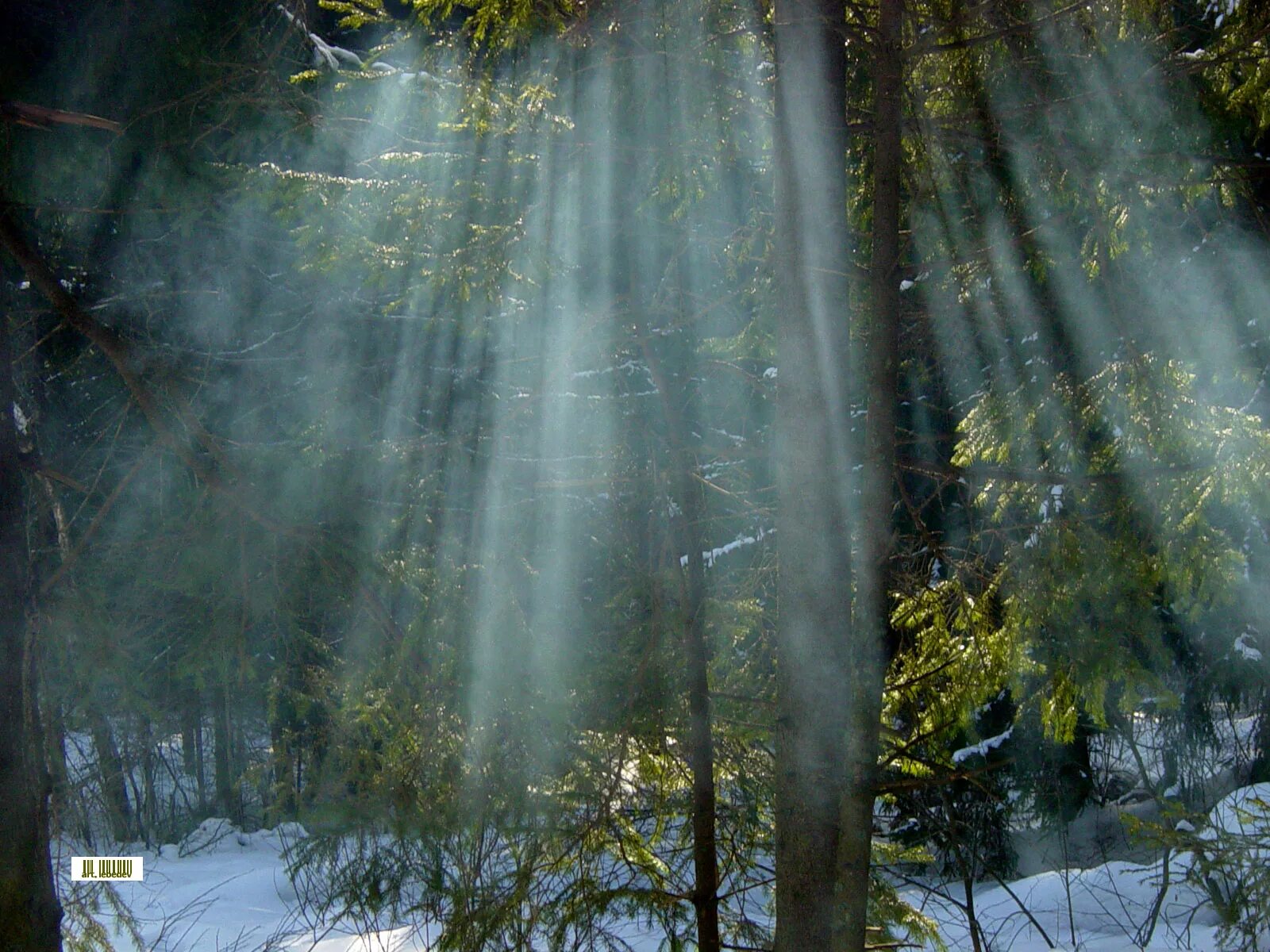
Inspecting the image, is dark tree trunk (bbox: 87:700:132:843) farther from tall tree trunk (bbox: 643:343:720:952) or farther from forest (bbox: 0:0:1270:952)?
tall tree trunk (bbox: 643:343:720:952)

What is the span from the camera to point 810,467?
3.99 meters

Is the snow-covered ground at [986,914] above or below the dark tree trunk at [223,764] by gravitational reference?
below

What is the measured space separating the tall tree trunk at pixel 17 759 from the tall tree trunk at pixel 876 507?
11.9 ft

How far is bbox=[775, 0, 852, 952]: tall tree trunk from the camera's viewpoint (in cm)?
388

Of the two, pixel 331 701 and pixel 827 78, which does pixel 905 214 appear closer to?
pixel 827 78

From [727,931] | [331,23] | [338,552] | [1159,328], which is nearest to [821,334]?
[1159,328]

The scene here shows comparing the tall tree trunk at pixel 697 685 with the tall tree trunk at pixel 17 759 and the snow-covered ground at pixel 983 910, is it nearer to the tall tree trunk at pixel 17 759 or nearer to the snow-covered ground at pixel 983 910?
the snow-covered ground at pixel 983 910

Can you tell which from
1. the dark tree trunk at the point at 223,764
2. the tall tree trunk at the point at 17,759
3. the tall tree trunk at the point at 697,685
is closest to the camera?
the tall tree trunk at the point at 17,759

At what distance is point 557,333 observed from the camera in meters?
6.02

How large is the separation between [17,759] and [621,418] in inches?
142

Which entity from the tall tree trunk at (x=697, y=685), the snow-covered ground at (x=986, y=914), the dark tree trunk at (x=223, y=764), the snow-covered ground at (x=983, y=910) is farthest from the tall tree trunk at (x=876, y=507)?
the dark tree trunk at (x=223, y=764)

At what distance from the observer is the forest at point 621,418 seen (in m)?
4.04

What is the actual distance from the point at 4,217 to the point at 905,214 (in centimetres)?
439

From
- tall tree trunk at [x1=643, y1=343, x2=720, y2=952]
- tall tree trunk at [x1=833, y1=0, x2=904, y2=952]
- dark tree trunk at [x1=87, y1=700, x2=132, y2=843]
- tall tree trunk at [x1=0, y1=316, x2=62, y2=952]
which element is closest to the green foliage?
tall tree trunk at [x1=833, y1=0, x2=904, y2=952]
